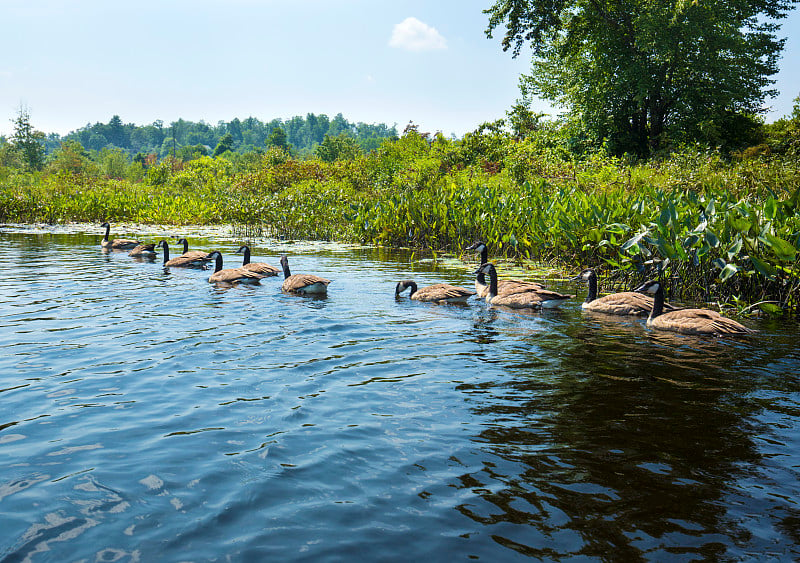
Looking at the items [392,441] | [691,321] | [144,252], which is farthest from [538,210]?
[392,441]

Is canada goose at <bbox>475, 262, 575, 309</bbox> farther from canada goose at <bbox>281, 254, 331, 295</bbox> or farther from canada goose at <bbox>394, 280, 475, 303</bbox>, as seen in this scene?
canada goose at <bbox>281, 254, 331, 295</bbox>

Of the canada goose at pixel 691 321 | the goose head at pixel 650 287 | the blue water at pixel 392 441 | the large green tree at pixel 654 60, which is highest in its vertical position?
the large green tree at pixel 654 60

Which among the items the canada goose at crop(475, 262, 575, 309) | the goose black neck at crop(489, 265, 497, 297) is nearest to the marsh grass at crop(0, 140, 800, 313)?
the canada goose at crop(475, 262, 575, 309)

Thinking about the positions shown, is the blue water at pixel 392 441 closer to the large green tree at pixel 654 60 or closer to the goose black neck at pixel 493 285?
the goose black neck at pixel 493 285

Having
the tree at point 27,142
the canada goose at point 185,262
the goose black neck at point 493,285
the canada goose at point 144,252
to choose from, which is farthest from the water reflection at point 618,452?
the tree at point 27,142

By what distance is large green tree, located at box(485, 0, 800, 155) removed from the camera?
35594mm

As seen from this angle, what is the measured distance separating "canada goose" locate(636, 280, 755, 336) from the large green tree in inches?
1209

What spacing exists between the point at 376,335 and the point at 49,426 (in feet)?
16.5

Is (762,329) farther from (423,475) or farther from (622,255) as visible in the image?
(423,475)

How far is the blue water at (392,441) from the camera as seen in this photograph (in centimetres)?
371

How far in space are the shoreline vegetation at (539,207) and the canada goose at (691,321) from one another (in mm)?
1247

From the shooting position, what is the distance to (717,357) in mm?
8156

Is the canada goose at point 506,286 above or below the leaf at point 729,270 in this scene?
below

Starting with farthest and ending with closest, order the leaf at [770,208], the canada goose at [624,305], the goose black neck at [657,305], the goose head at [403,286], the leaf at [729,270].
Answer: the goose head at [403,286] → the canada goose at [624,305] → the leaf at [770,208] → the goose black neck at [657,305] → the leaf at [729,270]
